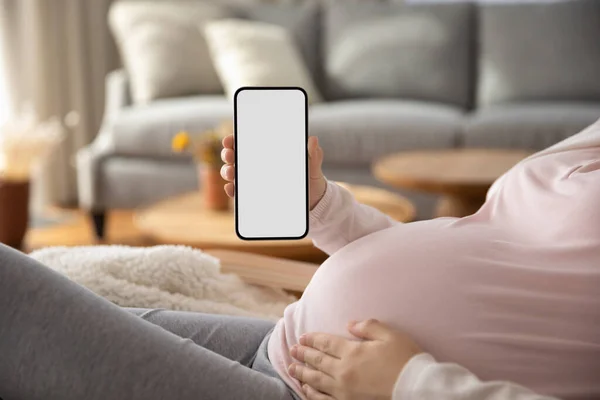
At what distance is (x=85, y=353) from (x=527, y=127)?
243cm

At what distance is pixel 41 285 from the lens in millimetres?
726

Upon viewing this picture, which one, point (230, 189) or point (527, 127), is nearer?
point (230, 189)

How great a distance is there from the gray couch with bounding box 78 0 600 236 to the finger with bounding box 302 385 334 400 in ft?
7.06

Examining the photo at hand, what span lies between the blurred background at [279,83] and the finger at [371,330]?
1.81 meters

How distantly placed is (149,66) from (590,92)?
1.90 m

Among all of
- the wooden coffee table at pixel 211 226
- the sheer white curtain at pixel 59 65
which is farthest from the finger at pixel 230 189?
the sheer white curtain at pixel 59 65

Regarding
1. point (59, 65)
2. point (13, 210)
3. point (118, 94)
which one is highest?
point (59, 65)

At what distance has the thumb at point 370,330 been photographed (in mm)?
724

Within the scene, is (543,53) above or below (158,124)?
above

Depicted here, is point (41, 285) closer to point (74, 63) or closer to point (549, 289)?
point (549, 289)

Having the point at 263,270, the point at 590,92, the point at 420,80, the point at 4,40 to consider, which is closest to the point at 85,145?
the point at 4,40

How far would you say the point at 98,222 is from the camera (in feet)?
9.71

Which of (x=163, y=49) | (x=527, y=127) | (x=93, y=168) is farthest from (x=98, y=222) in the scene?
(x=527, y=127)

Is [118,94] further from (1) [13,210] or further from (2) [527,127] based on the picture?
(2) [527,127]
